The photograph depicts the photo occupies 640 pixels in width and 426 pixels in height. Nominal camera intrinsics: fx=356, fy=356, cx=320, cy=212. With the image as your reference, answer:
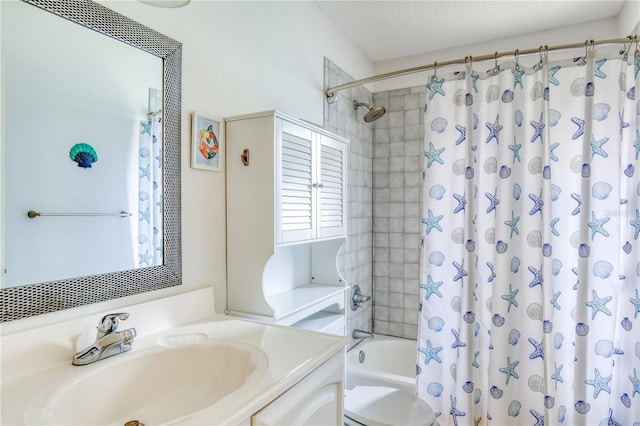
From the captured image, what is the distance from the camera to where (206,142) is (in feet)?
4.44

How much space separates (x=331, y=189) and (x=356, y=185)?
0.89 meters

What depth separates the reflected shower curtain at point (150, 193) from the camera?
114cm

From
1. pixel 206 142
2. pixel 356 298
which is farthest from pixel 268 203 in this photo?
pixel 356 298

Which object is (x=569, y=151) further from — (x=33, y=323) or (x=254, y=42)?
(x=33, y=323)

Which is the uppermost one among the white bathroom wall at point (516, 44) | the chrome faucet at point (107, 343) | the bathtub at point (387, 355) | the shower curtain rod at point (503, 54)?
the white bathroom wall at point (516, 44)

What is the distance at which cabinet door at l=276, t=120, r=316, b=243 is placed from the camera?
4.52 ft

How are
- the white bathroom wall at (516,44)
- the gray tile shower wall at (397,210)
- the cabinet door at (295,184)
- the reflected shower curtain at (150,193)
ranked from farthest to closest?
the gray tile shower wall at (397,210), the white bathroom wall at (516,44), the cabinet door at (295,184), the reflected shower curtain at (150,193)

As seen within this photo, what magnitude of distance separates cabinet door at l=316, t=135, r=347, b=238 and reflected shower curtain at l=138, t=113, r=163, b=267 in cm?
69

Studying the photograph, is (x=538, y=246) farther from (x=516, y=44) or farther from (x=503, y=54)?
(x=516, y=44)

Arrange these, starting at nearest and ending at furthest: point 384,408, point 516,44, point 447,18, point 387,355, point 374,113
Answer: point 384,408
point 447,18
point 374,113
point 516,44
point 387,355

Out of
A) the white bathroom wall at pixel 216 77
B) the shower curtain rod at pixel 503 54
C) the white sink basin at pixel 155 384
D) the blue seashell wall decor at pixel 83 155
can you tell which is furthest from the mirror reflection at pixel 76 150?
the shower curtain rod at pixel 503 54

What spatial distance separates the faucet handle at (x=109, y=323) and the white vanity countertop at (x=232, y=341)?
0.06 m

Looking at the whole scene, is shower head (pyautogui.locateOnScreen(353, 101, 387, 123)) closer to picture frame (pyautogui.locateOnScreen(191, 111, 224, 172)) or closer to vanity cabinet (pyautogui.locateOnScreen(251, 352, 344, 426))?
picture frame (pyautogui.locateOnScreen(191, 111, 224, 172))

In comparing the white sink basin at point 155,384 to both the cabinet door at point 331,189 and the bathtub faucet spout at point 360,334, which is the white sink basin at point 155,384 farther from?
the bathtub faucet spout at point 360,334
